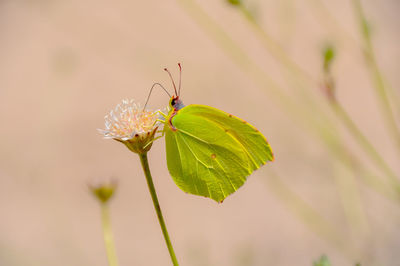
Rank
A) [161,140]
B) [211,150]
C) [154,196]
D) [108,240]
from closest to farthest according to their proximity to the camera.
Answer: [154,196], [108,240], [211,150], [161,140]

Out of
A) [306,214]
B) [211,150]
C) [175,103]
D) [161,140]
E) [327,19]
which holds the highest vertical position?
[327,19]

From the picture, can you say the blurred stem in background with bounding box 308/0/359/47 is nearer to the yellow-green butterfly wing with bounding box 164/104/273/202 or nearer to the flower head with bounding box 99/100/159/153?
the yellow-green butterfly wing with bounding box 164/104/273/202

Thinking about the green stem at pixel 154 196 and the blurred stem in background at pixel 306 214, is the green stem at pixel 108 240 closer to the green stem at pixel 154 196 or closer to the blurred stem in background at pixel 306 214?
the green stem at pixel 154 196

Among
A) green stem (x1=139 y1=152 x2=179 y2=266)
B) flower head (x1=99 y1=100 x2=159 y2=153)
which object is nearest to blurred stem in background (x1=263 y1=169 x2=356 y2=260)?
flower head (x1=99 y1=100 x2=159 y2=153)

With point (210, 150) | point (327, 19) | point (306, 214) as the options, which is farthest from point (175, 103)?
point (327, 19)

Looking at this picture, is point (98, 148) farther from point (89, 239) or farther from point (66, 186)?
point (89, 239)

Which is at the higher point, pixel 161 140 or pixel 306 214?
pixel 161 140

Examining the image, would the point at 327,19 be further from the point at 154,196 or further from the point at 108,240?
the point at 154,196
